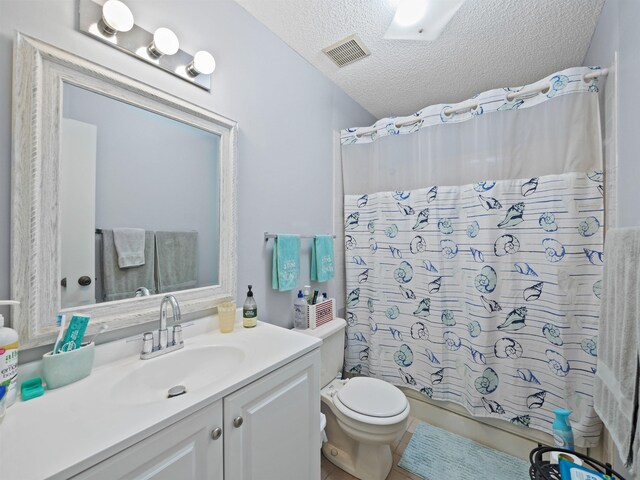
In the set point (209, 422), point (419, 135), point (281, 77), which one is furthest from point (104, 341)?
point (419, 135)

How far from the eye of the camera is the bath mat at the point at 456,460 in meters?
1.47

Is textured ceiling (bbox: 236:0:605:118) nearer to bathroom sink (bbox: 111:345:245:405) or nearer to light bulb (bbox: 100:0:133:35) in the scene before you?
light bulb (bbox: 100:0:133:35)

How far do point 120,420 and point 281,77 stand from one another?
5.64 feet

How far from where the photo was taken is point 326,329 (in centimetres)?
162

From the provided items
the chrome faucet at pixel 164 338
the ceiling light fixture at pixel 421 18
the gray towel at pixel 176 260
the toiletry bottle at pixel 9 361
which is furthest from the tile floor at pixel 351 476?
the ceiling light fixture at pixel 421 18

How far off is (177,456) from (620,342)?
136 centimetres

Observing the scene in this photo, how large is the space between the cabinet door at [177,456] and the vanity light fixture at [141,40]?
49.3 inches

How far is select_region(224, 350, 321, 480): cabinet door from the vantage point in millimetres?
806

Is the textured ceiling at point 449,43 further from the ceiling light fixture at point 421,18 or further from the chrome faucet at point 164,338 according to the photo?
the chrome faucet at point 164,338

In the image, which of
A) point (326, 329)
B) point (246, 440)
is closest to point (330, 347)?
point (326, 329)

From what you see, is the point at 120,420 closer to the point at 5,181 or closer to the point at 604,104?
the point at 5,181

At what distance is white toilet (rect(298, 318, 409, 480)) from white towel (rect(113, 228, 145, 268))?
95 centimetres

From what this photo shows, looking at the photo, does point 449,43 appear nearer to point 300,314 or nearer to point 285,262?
point 285,262

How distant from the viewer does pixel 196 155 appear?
4.02 ft
